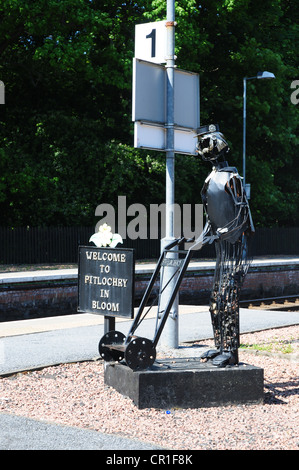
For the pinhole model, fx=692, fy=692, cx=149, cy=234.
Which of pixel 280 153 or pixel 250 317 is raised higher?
pixel 280 153

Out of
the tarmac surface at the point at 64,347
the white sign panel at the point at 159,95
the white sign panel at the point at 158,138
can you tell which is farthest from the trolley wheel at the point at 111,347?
the white sign panel at the point at 159,95

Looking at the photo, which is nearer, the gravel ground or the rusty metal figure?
the gravel ground

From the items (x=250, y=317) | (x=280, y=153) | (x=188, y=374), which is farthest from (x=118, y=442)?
(x=280, y=153)

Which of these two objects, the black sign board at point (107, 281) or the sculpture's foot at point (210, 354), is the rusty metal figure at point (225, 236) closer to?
the sculpture's foot at point (210, 354)

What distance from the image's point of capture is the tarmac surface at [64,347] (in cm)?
505

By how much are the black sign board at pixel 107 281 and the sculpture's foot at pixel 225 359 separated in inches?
45.3

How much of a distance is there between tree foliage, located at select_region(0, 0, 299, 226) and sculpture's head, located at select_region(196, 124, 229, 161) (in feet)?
62.7

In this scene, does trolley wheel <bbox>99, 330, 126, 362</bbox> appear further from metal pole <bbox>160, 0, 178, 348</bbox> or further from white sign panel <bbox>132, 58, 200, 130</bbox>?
white sign panel <bbox>132, 58, 200, 130</bbox>

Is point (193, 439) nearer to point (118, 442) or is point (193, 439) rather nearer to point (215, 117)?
point (118, 442)

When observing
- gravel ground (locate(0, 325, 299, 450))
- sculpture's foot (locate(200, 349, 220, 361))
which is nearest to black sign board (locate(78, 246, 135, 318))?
gravel ground (locate(0, 325, 299, 450))

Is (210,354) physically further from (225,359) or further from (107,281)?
(107,281)

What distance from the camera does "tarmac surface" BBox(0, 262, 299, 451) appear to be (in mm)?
5055

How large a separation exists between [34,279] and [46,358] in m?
7.01

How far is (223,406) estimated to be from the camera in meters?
6.42
